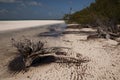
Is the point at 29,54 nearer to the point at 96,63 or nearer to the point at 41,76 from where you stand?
the point at 41,76

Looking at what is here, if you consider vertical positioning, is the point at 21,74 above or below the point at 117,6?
below

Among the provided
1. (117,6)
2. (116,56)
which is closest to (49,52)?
(116,56)

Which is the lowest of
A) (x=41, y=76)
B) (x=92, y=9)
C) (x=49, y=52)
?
(x=41, y=76)

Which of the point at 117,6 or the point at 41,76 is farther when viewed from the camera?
the point at 117,6

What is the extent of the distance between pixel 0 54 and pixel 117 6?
14.9 meters

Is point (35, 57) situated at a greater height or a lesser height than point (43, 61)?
greater

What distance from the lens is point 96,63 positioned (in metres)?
7.94

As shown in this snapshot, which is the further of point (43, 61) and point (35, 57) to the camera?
point (43, 61)

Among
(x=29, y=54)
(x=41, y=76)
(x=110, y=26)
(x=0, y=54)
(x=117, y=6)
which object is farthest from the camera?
(x=117, y=6)

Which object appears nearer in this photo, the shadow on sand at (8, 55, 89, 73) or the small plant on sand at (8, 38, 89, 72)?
the small plant on sand at (8, 38, 89, 72)

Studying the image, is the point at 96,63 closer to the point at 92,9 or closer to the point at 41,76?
the point at 41,76

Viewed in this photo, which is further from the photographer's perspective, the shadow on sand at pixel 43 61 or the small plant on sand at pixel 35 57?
the shadow on sand at pixel 43 61

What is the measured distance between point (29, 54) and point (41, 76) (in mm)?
1618

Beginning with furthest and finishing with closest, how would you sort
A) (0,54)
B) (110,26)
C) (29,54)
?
(110,26) → (0,54) → (29,54)
